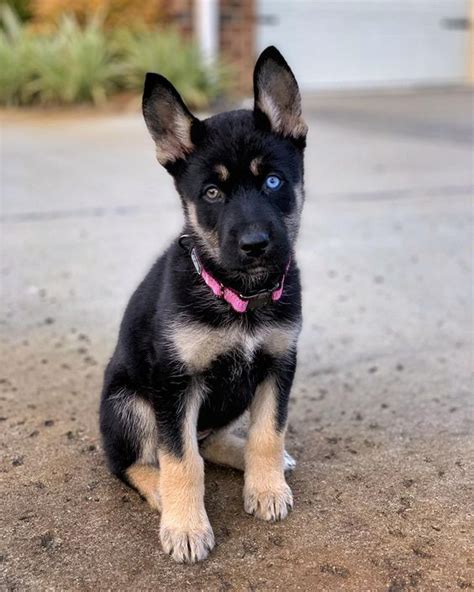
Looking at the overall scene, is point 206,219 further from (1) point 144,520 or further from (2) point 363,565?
(2) point 363,565

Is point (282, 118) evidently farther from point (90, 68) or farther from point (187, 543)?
point (90, 68)

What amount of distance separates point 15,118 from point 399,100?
8.06 meters

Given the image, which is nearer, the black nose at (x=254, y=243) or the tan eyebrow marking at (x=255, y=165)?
the black nose at (x=254, y=243)

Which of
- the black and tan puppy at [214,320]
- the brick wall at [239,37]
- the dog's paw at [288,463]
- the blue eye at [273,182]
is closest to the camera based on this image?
the black and tan puppy at [214,320]

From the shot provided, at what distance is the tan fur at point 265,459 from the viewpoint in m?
2.96

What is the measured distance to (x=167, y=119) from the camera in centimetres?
308

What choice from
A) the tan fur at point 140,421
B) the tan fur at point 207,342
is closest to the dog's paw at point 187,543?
the tan fur at point 140,421

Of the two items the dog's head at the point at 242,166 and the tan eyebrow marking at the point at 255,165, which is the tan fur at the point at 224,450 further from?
the tan eyebrow marking at the point at 255,165

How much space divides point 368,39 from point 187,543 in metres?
17.6

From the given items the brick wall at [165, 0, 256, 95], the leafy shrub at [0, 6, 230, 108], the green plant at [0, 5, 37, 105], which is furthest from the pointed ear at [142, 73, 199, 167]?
the brick wall at [165, 0, 256, 95]

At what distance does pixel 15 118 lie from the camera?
502 inches

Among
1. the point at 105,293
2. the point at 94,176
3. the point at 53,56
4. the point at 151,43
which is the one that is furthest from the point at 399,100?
the point at 105,293

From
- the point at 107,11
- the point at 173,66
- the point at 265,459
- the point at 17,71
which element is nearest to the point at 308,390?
the point at 265,459

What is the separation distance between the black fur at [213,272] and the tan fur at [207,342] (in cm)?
2
